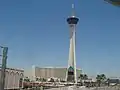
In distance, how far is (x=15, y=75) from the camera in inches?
2405

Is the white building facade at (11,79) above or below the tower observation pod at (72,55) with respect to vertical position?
below

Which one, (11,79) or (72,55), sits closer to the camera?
(11,79)

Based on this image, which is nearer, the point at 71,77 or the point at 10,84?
the point at 10,84

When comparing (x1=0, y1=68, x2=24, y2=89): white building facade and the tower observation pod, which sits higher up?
the tower observation pod

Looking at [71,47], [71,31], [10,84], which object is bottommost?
[10,84]

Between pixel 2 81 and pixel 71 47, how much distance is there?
476 ft

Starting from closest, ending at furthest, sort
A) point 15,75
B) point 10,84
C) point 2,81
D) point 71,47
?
point 2,81, point 10,84, point 15,75, point 71,47

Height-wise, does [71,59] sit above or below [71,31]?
below

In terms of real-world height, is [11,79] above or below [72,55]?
below

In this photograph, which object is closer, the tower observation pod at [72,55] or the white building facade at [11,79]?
the white building facade at [11,79]

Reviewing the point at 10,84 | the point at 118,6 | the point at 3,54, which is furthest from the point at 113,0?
the point at 10,84

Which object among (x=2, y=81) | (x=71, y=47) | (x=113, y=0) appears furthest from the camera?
(x=71, y=47)

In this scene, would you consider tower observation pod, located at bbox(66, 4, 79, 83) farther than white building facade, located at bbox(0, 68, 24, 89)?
Yes

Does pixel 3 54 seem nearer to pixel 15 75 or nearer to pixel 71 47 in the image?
pixel 15 75
